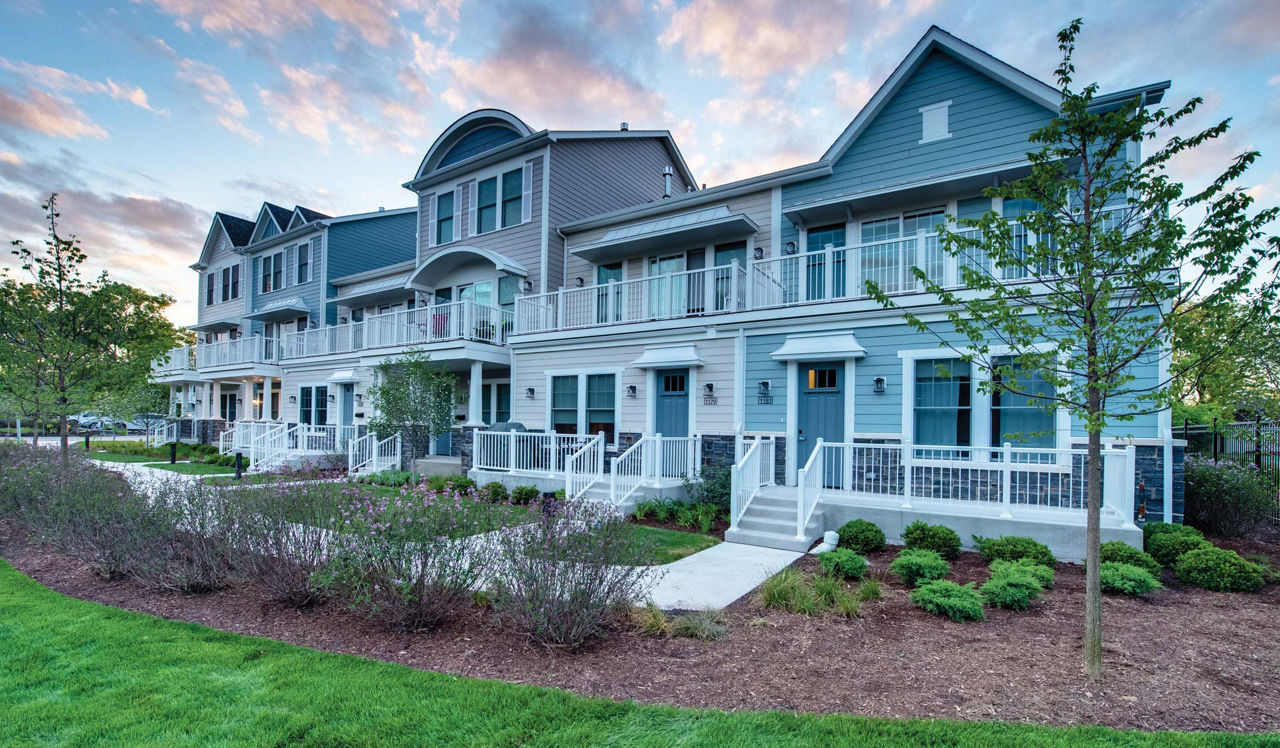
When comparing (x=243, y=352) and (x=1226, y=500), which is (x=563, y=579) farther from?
(x=243, y=352)

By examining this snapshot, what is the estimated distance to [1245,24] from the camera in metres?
7.93

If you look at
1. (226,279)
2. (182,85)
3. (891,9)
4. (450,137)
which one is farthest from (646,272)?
(226,279)

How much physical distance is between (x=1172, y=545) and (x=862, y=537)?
353 cm

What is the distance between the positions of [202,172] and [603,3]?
9.93 m

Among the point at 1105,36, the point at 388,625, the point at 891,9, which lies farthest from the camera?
the point at 891,9

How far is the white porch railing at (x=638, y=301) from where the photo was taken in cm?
1198

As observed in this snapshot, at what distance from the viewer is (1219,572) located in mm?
6273

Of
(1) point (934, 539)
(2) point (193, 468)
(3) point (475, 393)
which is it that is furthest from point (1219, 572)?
(2) point (193, 468)

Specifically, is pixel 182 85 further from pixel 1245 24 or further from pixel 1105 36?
pixel 1245 24

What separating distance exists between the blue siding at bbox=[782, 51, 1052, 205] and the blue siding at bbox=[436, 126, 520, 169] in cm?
906

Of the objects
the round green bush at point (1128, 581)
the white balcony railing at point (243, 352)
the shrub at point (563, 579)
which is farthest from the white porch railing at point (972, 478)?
the white balcony railing at point (243, 352)

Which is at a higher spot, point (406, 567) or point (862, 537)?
point (406, 567)

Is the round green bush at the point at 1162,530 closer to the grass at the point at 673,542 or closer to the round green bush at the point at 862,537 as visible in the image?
the round green bush at the point at 862,537

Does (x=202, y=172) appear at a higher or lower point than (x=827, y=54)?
lower
